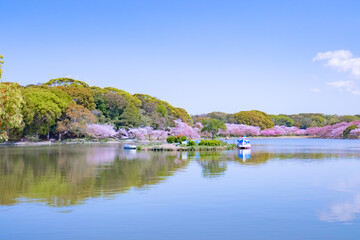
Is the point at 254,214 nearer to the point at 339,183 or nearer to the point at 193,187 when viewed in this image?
the point at 193,187

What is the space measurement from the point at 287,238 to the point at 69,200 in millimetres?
7760

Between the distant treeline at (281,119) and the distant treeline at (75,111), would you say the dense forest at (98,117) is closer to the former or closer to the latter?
the distant treeline at (75,111)

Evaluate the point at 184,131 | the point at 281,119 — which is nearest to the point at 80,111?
the point at 184,131

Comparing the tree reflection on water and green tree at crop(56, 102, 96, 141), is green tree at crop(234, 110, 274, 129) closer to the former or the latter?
green tree at crop(56, 102, 96, 141)

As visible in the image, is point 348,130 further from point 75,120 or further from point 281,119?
point 75,120

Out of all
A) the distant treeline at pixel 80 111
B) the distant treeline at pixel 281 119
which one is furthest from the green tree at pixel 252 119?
the distant treeline at pixel 80 111

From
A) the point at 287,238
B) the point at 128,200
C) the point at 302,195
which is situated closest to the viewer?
the point at 287,238

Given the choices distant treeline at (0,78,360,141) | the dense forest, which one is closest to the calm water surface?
distant treeline at (0,78,360,141)

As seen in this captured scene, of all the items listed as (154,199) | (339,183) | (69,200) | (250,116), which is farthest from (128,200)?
(250,116)

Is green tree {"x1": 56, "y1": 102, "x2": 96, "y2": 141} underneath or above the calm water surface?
above

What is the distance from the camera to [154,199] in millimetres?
13562

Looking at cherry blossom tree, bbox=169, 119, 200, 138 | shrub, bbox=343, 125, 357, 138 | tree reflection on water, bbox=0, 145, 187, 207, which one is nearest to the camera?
tree reflection on water, bbox=0, 145, 187, 207

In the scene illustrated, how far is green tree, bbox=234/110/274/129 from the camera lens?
418 ft

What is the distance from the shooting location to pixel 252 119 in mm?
128500
